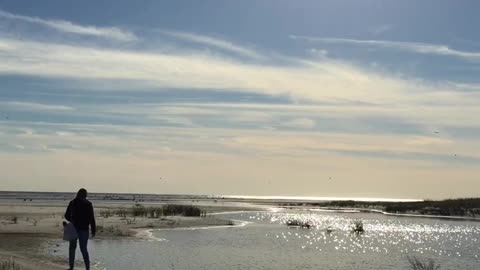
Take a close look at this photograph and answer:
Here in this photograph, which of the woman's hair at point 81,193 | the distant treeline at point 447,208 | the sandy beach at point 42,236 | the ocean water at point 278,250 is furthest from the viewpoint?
the distant treeline at point 447,208

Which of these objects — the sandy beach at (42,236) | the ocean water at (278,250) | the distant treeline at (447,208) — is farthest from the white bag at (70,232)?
the distant treeline at (447,208)

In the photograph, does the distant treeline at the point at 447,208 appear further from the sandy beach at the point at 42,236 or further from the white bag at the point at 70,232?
the white bag at the point at 70,232

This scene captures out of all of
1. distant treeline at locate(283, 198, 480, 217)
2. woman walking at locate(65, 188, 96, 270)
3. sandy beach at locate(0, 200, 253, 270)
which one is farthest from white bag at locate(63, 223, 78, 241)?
distant treeline at locate(283, 198, 480, 217)

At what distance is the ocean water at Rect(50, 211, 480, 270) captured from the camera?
25156 millimetres

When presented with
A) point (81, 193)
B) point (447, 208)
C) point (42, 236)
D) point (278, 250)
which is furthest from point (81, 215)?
point (447, 208)

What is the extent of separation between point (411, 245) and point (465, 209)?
153ft

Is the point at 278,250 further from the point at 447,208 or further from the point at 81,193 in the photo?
the point at 447,208

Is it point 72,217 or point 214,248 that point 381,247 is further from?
point 72,217

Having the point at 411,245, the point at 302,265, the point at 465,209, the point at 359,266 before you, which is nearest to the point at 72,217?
the point at 302,265

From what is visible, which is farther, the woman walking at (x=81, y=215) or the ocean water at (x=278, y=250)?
the ocean water at (x=278, y=250)

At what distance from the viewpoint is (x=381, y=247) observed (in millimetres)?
35656

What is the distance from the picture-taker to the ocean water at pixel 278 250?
25156 mm

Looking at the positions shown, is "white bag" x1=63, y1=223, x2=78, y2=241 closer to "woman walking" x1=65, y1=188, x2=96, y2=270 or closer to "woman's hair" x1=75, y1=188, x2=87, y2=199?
"woman walking" x1=65, y1=188, x2=96, y2=270

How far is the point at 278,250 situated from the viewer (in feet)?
103
